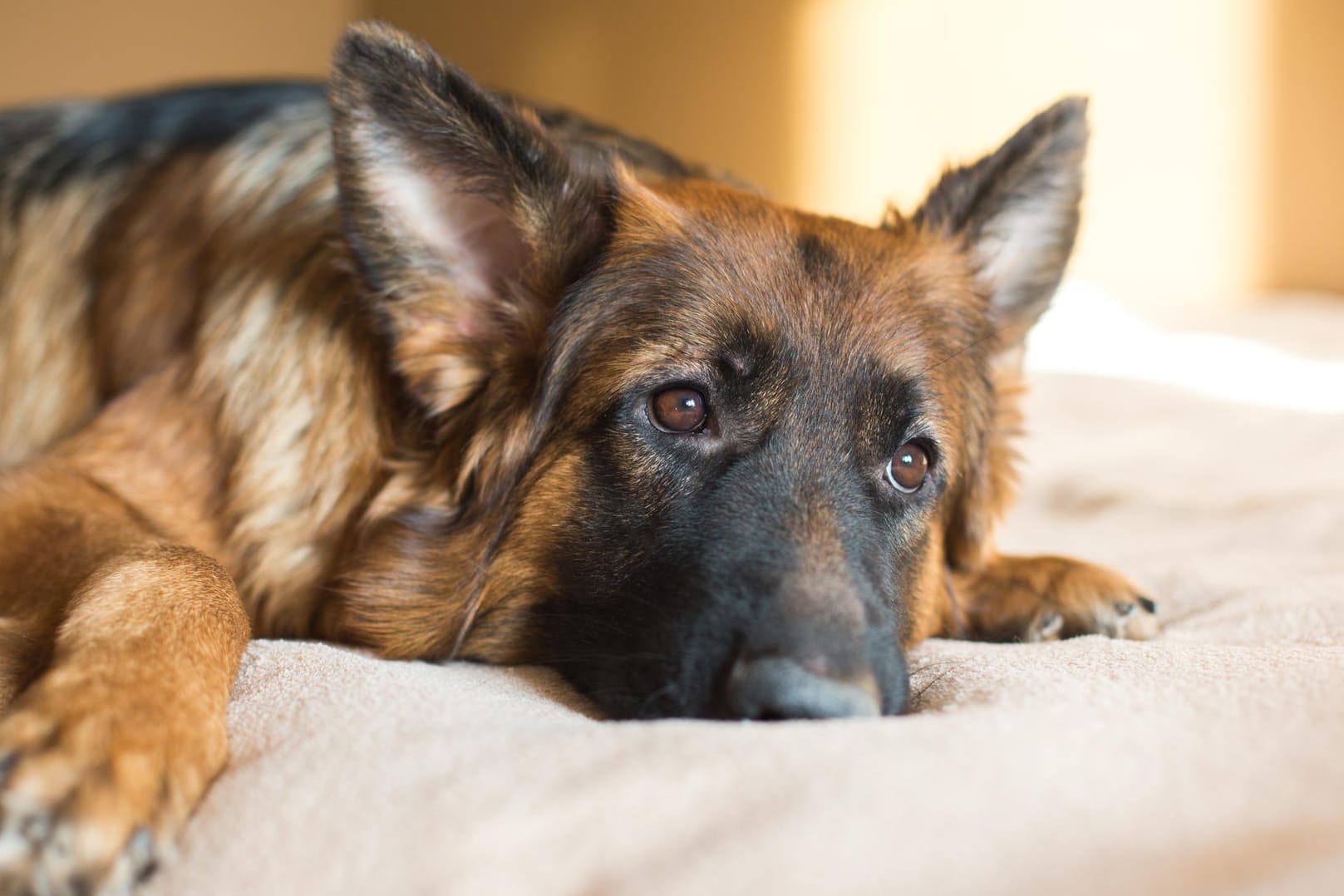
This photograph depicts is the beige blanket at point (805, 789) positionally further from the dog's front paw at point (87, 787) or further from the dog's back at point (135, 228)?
the dog's back at point (135, 228)

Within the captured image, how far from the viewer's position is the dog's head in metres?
1.62

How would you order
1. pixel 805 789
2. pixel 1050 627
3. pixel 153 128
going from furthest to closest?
pixel 153 128 < pixel 1050 627 < pixel 805 789

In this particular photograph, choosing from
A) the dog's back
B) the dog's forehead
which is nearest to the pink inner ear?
the dog's forehead

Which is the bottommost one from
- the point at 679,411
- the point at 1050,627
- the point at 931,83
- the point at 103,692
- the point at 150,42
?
the point at 150,42

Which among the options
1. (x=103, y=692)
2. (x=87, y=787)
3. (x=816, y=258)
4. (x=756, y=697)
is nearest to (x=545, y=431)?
(x=816, y=258)

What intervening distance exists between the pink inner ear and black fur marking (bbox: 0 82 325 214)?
3.01 ft

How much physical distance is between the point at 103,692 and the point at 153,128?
1.90 meters

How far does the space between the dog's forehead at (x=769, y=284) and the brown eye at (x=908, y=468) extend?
139 millimetres

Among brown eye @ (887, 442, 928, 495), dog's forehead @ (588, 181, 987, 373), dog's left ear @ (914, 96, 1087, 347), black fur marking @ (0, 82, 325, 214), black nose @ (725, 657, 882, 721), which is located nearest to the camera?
black nose @ (725, 657, 882, 721)

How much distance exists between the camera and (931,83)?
21.7ft

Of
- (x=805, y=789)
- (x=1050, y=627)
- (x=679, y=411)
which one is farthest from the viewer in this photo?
(x=1050, y=627)

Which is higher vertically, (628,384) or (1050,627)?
(628,384)

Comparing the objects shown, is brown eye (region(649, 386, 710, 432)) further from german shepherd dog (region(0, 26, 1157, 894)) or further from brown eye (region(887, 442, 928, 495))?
brown eye (region(887, 442, 928, 495))

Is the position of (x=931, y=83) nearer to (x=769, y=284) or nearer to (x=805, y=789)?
(x=769, y=284)
